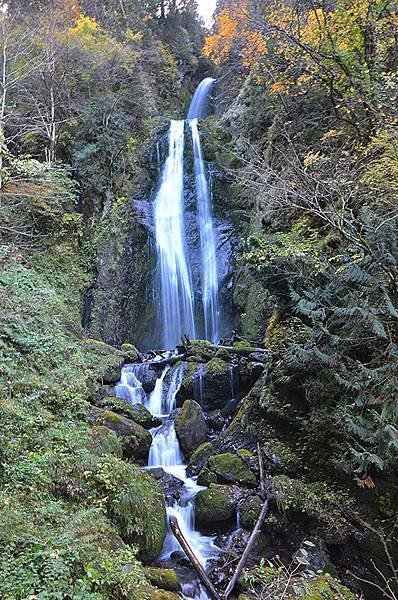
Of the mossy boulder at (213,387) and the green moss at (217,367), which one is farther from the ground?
the green moss at (217,367)

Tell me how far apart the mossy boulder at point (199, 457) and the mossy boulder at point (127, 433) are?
0.94m

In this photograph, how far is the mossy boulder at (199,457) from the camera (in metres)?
7.80

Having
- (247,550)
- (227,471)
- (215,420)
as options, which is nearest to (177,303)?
(215,420)

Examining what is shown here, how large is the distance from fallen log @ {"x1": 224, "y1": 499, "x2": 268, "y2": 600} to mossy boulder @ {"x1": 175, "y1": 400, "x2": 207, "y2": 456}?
2.65m

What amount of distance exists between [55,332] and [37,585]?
6.47m

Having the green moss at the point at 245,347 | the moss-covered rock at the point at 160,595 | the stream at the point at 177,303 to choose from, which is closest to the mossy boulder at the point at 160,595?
the moss-covered rock at the point at 160,595

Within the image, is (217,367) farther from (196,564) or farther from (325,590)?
(325,590)

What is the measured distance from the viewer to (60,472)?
15.4ft

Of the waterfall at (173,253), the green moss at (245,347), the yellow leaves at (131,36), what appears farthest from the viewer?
the yellow leaves at (131,36)

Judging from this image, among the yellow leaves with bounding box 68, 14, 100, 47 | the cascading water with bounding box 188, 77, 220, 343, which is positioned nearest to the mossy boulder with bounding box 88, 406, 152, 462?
the cascading water with bounding box 188, 77, 220, 343

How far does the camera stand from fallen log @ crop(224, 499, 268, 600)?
4.93 metres

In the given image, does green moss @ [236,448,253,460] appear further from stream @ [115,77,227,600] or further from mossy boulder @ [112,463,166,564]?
mossy boulder @ [112,463,166,564]

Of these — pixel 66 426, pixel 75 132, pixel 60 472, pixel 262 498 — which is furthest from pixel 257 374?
pixel 75 132

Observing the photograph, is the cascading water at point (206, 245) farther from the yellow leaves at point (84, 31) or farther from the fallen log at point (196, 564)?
the fallen log at point (196, 564)
